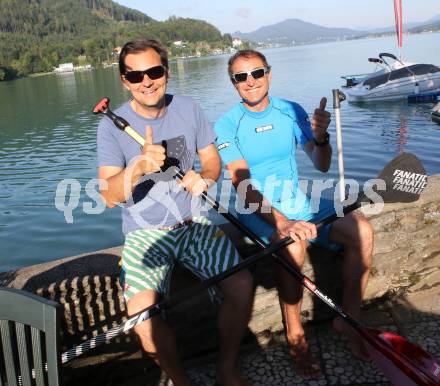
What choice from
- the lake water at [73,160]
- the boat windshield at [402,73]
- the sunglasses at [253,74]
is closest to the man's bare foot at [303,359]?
the sunglasses at [253,74]

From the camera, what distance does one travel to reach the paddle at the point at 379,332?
2.80 m

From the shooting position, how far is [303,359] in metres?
3.45

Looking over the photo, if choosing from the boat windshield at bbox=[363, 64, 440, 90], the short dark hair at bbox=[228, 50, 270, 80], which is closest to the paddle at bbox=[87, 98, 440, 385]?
the short dark hair at bbox=[228, 50, 270, 80]

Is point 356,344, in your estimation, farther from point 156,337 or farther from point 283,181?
point 156,337

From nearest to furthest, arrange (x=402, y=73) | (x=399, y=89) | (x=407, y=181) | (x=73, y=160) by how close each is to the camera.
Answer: (x=407, y=181) → (x=73, y=160) → (x=399, y=89) → (x=402, y=73)

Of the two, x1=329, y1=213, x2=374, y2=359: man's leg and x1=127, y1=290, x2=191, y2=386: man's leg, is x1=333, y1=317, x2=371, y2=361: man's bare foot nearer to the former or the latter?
x1=329, y1=213, x2=374, y2=359: man's leg

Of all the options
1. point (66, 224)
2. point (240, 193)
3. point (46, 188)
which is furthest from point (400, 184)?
point (46, 188)

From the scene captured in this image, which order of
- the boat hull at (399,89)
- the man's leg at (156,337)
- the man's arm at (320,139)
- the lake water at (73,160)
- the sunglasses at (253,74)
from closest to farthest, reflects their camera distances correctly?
the man's leg at (156,337) → the man's arm at (320,139) → the sunglasses at (253,74) → the lake water at (73,160) → the boat hull at (399,89)

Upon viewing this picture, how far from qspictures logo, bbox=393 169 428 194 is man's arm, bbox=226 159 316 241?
0.91 meters

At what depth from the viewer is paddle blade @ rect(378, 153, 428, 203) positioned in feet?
11.4

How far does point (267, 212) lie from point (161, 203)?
2.89ft

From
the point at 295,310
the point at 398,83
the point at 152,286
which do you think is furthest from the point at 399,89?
the point at 152,286

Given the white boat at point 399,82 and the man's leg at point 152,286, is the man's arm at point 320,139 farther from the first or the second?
the white boat at point 399,82

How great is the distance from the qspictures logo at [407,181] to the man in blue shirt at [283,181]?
40cm
